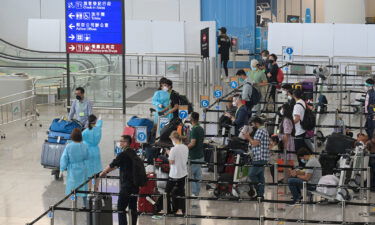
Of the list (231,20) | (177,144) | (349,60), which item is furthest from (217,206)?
(231,20)

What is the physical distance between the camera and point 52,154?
1666cm

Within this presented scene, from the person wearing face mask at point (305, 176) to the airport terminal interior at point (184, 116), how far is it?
0.03 metres

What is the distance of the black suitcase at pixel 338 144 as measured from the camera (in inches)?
602

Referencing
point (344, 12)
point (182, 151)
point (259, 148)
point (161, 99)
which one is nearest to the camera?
point (182, 151)

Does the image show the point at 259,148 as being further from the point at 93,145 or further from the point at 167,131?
the point at 93,145

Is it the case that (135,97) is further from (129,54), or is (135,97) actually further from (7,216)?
(7,216)

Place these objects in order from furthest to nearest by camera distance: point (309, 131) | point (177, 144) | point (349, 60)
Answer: point (349, 60) → point (309, 131) → point (177, 144)

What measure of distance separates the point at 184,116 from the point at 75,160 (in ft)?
10.5

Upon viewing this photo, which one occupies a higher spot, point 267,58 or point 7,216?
point 267,58

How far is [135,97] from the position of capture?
1106 inches

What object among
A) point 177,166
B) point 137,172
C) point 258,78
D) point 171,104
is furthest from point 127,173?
point 258,78

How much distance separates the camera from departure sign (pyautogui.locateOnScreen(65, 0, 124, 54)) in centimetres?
2275

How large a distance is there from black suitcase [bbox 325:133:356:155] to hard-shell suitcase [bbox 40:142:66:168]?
16.7ft

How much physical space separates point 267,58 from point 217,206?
373 inches
